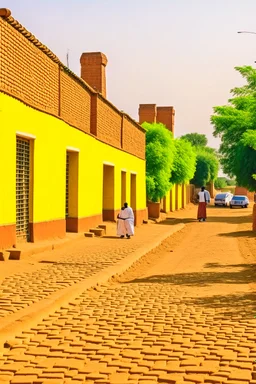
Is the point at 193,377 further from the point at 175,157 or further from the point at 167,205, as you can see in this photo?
the point at 167,205

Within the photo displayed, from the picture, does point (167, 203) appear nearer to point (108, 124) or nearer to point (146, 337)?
point (108, 124)

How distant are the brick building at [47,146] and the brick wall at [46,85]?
0.02 metres

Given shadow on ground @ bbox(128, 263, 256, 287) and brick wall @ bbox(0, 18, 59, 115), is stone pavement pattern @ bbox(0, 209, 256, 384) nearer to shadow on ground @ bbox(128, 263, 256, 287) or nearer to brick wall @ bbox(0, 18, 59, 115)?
shadow on ground @ bbox(128, 263, 256, 287)

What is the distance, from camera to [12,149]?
15.1m

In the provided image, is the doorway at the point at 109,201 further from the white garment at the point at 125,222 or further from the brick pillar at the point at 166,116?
the brick pillar at the point at 166,116

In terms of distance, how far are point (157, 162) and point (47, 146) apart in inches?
912

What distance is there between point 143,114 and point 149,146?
8.58 m

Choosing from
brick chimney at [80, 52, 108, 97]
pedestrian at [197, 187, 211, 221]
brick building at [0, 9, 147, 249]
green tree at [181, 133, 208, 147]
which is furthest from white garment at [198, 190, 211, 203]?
green tree at [181, 133, 208, 147]

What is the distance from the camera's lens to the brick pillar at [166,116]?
53562mm

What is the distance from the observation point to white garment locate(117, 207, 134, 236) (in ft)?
76.4

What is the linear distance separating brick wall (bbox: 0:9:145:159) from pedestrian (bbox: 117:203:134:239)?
10.3ft

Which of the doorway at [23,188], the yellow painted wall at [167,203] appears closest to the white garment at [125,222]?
the doorway at [23,188]

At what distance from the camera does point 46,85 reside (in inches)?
733

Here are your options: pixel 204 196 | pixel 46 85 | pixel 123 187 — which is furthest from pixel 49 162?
pixel 204 196
